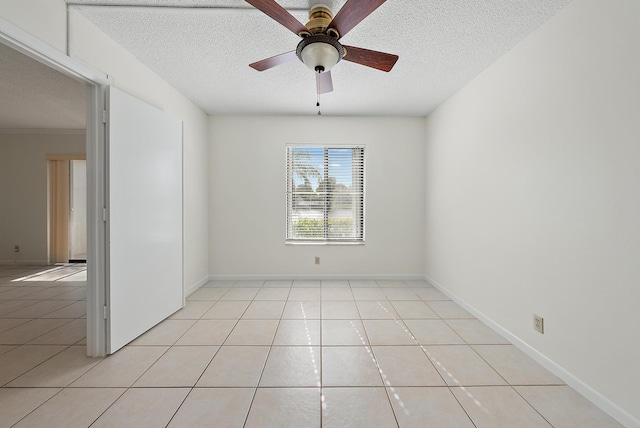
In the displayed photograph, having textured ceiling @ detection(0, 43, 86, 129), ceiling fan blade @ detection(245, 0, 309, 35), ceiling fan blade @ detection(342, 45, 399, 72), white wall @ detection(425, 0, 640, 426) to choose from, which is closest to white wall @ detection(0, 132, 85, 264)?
textured ceiling @ detection(0, 43, 86, 129)

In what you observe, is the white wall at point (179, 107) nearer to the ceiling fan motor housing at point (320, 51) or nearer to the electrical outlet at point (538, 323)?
the ceiling fan motor housing at point (320, 51)

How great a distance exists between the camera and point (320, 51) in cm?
178

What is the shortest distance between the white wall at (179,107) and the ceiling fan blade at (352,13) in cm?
180

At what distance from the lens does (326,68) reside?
1.92 metres

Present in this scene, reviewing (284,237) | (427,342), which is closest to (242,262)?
(284,237)

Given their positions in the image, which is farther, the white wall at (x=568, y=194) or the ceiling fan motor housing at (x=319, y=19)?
the ceiling fan motor housing at (x=319, y=19)

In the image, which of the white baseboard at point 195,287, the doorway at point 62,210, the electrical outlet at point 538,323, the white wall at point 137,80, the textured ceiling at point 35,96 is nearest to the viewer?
the white wall at point 137,80

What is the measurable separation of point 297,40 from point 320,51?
1.98ft

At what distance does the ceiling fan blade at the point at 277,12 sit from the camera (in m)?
1.46

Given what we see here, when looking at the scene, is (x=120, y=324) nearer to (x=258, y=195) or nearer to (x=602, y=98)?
(x=258, y=195)

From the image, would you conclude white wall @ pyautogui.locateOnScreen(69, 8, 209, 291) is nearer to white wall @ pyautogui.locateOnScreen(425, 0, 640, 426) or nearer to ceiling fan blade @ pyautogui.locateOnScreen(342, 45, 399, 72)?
ceiling fan blade @ pyautogui.locateOnScreen(342, 45, 399, 72)

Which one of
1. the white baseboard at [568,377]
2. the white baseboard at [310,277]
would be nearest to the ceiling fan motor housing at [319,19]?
the white baseboard at [568,377]

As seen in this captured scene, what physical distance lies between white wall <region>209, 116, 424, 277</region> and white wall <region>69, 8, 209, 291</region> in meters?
0.24

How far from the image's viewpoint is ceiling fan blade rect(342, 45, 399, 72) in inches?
73.2
